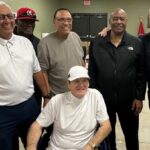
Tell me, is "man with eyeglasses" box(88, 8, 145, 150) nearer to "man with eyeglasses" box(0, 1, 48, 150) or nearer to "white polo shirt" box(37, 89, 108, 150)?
"white polo shirt" box(37, 89, 108, 150)

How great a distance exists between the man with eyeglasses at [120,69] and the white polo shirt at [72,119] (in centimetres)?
41

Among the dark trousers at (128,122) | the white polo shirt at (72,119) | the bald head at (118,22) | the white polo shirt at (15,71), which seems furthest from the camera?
the dark trousers at (128,122)

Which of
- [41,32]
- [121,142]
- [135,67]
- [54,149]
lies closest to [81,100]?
[54,149]

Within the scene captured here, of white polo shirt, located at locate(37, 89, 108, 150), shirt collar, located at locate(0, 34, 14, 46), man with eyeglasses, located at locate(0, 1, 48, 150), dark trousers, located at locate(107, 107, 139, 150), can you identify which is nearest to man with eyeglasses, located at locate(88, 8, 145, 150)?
dark trousers, located at locate(107, 107, 139, 150)

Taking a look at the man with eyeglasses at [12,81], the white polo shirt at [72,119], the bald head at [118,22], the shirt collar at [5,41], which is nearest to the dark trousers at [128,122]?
the white polo shirt at [72,119]

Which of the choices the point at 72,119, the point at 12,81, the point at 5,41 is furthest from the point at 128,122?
the point at 5,41

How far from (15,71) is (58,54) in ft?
2.03

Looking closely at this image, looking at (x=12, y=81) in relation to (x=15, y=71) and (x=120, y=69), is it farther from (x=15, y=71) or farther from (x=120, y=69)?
(x=120, y=69)

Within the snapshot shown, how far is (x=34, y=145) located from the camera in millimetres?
2043

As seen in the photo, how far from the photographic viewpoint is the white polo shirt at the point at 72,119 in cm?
212

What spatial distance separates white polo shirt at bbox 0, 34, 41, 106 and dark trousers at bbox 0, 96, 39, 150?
5cm

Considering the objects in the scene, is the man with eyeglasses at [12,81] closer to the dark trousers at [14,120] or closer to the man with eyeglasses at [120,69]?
the dark trousers at [14,120]

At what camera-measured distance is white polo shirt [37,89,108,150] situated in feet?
6.97

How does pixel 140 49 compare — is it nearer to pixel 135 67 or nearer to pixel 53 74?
pixel 135 67
